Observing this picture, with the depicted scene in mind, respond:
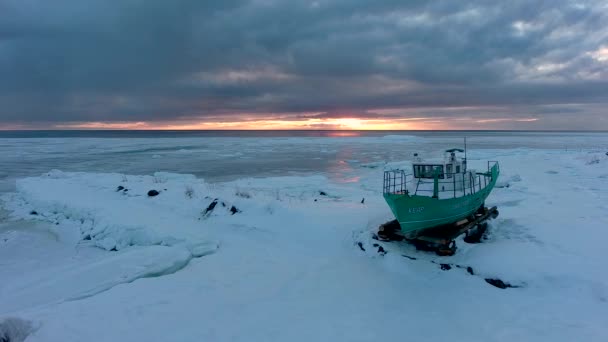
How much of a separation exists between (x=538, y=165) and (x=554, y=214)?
63.4 feet

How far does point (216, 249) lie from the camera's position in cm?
1082

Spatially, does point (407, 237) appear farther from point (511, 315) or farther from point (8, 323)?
point (8, 323)

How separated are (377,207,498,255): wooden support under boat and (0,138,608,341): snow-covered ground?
0.99ft

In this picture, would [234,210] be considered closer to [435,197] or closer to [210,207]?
[210,207]

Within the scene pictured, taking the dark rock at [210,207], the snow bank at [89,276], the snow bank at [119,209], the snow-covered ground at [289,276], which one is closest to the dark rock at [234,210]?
the snow-covered ground at [289,276]

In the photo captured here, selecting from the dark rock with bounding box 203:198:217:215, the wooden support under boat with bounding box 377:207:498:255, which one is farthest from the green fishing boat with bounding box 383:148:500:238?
the dark rock with bounding box 203:198:217:215

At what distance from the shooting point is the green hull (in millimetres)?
9391

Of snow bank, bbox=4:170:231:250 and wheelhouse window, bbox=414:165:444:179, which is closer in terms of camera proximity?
wheelhouse window, bbox=414:165:444:179

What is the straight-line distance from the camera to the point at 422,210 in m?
9.52

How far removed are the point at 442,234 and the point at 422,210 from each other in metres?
0.93

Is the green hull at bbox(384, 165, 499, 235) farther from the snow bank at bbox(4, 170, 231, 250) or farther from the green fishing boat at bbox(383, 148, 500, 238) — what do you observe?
the snow bank at bbox(4, 170, 231, 250)

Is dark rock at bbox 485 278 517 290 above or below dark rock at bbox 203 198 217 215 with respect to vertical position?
below

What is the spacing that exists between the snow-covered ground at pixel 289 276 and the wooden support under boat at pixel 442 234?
0.30 metres

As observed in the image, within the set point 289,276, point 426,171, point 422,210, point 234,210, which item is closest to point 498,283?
point 422,210
